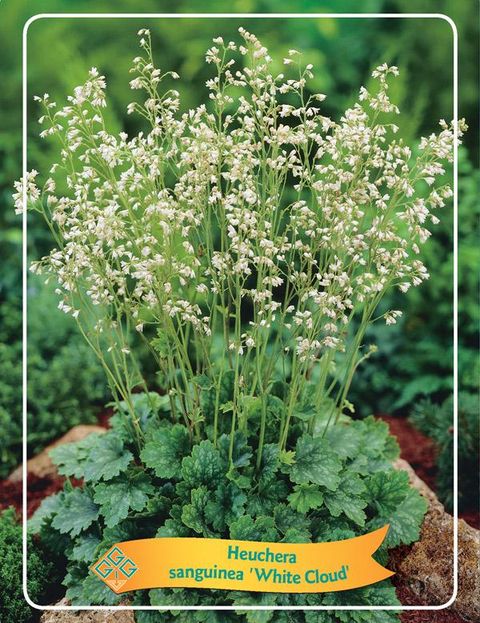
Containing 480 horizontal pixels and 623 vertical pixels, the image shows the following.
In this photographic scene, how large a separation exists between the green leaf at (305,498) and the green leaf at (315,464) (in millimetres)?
39

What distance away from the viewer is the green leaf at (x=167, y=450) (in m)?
3.58

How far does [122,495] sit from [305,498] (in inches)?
31.9

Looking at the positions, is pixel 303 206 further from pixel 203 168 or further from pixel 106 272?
pixel 106 272

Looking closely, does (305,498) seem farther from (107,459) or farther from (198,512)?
(107,459)

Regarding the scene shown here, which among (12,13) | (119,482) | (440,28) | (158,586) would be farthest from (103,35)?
(158,586)

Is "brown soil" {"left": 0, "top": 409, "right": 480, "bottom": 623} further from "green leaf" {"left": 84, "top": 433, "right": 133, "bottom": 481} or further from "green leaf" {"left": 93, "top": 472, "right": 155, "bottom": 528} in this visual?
"green leaf" {"left": 93, "top": 472, "right": 155, "bottom": 528}

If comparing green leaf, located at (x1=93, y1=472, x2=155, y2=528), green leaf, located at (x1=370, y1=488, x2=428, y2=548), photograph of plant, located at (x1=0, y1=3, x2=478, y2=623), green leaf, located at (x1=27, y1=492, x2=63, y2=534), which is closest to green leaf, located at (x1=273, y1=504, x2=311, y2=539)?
photograph of plant, located at (x1=0, y1=3, x2=478, y2=623)

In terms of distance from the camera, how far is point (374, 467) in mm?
4035

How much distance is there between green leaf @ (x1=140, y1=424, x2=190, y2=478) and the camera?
11.7ft

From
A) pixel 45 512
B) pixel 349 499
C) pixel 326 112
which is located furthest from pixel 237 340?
pixel 326 112

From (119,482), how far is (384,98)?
2.02 m

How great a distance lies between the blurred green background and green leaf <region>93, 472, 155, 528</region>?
5.73 feet

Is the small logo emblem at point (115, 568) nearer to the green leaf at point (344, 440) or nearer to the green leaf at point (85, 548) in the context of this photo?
the green leaf at point (85, 548)

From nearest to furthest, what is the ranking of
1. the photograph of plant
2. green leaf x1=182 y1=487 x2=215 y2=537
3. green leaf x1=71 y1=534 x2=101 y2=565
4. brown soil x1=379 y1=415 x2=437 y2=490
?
the photograph of plant, green leaf x1=182 y1=487 x2=215 y2=537, green leaf x1=71 y1=534 x2=101 y2=565, brown soil x1=379 y1=415 x2=437 y2=490
